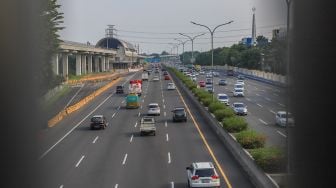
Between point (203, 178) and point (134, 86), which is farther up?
point (134, 86)

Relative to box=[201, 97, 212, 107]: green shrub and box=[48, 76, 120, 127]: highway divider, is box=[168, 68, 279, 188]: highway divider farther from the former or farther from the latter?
box=[48, 76, 120, 127]: highway divider

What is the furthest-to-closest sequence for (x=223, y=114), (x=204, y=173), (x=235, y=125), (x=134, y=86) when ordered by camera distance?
(x=134, y=86) → (x=223, y=114) → (x=235, y=125) → (x=204, y=173)

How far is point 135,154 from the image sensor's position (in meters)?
24.8

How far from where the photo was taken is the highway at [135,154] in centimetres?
1841

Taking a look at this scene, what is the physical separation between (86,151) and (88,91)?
38797 mm

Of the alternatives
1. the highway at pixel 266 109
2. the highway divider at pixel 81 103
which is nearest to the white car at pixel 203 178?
the highway at pixel 266 109

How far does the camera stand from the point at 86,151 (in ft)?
85.3

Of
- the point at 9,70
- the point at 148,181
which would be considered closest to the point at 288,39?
the point at 9,70

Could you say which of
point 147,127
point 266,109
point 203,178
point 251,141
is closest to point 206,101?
point 266,109

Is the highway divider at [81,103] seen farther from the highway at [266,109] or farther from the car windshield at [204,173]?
the car windshield at [204,173]

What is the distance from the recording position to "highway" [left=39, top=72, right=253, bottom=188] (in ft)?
60.4

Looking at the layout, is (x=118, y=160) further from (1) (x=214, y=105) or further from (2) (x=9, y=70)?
(2) (x=9, y=70)

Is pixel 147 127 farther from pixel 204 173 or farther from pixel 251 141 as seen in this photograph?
pixel 204 173

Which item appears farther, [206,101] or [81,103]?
[81,103]
